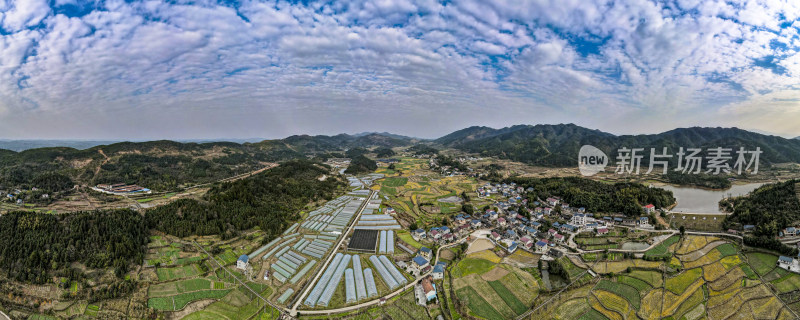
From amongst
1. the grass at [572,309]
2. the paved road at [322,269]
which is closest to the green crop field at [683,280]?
the grass at [572,309]

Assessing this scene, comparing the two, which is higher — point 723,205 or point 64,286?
point 723,205

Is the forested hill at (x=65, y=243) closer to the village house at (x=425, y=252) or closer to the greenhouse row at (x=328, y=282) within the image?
the greenhouse row at (x=328, y=282)

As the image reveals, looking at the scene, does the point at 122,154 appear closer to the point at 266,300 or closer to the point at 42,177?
the point at 42,177

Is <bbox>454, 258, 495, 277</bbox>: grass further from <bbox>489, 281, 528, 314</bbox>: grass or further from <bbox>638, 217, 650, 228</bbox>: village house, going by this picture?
<bbox>638, 217, 650, 228</bbox>: village house

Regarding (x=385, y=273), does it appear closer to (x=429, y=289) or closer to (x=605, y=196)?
(x=429, y=289)

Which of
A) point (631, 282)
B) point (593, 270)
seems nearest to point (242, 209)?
point (593, 270)
